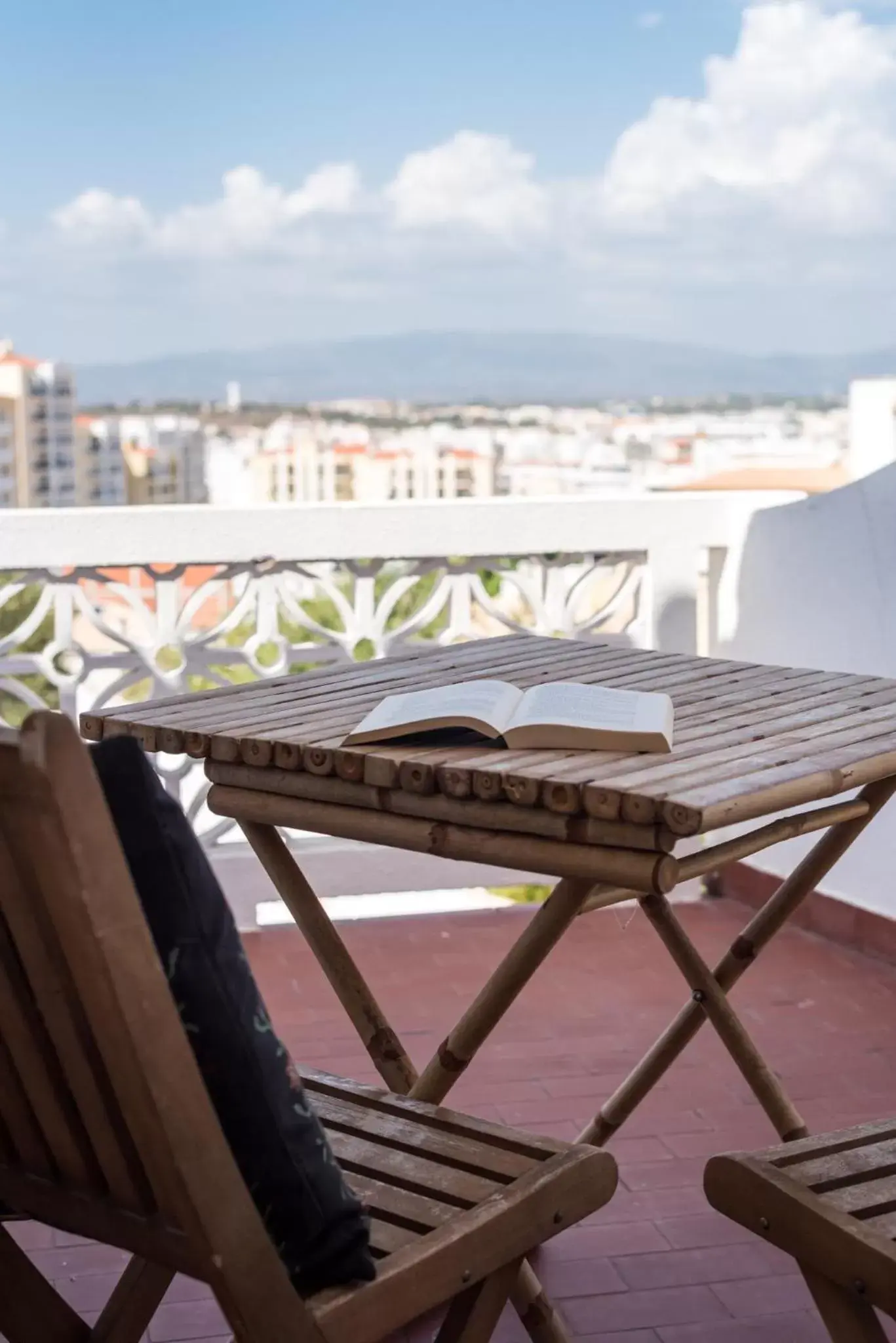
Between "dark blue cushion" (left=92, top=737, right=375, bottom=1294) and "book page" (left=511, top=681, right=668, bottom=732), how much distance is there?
21.9 inches

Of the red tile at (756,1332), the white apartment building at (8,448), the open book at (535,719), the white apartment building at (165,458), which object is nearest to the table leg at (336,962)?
the open book at (535,719)

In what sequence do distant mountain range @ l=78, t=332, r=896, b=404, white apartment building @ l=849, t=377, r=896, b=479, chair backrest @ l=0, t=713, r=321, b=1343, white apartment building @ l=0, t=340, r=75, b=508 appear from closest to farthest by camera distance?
chair backrest @ l=0, t=713, r=321, b=1343 → white apartment building @ l=849, t=377, r=896, b=479 → white apartment building @ l=0, t=340, r=75, b=508 → distant mountain range @ l=78, t=332, r=896, b=404

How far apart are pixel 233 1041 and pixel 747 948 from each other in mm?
1029

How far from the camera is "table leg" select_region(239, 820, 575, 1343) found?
5.27 ft

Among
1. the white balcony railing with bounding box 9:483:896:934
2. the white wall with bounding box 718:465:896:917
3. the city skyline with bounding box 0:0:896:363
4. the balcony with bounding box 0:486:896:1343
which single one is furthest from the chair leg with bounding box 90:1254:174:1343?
the city skyline with bounding box 0:0:896:363

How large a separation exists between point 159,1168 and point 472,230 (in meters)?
54.4

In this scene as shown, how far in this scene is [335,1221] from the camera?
1.12 meters

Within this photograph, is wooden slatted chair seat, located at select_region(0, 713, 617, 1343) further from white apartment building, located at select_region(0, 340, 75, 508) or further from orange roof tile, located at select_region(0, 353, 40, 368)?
orange roof tile, located at select_region(0, 353, 40, 368)

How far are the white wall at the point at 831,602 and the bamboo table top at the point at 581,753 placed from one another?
1233 millimetres

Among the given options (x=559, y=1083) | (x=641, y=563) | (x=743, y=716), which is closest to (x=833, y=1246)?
(x=743, y=716)

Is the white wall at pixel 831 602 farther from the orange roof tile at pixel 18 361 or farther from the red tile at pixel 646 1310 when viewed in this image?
the orange roof tile at pixel 18 361

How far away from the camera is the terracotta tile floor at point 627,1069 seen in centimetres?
196

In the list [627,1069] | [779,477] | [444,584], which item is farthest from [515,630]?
[779,477]

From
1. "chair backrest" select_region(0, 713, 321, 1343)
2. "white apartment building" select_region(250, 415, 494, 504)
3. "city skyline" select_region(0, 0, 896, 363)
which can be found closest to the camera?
"chair backrest" select_region(0, 713, 321, 1343)
